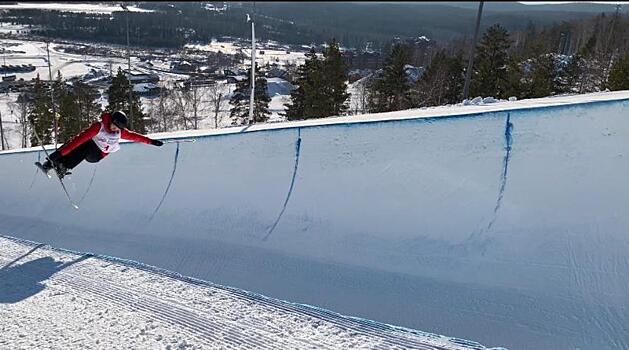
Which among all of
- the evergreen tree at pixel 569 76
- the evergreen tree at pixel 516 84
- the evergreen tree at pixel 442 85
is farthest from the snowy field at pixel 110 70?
the evergreen tree at pixel 569 76

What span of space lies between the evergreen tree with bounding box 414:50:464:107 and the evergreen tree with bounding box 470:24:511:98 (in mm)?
1643

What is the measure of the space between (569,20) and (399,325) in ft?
134

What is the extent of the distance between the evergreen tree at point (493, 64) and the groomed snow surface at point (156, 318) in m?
18.1

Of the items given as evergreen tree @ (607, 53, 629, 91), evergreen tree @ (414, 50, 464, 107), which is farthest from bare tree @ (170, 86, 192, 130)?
evergreen tree @ (607, 53, 629, 91)

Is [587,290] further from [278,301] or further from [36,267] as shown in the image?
[36,267]

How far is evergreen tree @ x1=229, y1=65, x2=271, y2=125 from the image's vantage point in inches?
900

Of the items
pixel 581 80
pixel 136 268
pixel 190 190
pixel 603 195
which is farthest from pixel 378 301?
pixel 581 80

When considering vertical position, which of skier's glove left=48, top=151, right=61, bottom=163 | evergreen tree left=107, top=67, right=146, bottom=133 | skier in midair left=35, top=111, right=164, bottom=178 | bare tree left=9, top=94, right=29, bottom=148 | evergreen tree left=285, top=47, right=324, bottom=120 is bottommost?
bare tree left=9, top=94, right=29, bottom=148

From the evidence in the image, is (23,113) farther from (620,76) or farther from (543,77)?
(620,76)

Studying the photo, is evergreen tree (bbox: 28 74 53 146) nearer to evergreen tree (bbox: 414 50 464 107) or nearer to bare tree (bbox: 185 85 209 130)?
bare tree (bbox: 185 85 209 130)

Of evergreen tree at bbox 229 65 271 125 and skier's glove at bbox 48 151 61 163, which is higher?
skier's glove at bbox 48 151 61 163

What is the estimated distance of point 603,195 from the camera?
388cm

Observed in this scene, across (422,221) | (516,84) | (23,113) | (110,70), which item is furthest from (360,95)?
(422,221)

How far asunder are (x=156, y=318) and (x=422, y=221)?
7.84 feet
